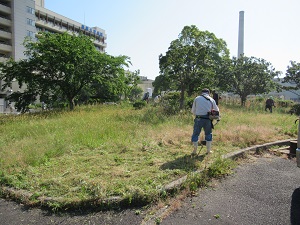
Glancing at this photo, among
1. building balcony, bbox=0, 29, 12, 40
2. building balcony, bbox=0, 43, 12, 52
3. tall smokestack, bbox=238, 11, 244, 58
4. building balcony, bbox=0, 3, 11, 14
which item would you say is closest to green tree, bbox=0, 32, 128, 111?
building balcony, bbox=0, 43, 12, 52

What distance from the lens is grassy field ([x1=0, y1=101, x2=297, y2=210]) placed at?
11.7 ft

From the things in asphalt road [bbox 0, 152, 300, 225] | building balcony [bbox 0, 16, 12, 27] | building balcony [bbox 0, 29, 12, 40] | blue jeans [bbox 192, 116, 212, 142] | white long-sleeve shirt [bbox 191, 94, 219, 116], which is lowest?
asphalt road [bbox 0, 152, 300, 225]

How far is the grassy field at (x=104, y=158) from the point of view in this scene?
140 inches

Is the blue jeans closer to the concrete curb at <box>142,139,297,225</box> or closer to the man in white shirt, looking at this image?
the man in white shirt

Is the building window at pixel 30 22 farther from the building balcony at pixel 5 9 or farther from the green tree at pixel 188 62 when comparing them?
the green tree at pixel 188 62

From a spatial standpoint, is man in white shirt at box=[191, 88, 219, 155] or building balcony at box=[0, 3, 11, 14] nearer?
man in white shirt at box=[191, 88, 219, 155]

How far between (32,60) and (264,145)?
42.4ft

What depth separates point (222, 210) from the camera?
10.5ft

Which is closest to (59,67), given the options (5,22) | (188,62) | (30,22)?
(188,62)

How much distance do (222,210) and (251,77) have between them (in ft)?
63.1

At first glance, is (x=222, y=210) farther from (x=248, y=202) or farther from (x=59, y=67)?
(x=59, y=67)

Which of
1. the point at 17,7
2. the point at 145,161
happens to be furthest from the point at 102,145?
the point at 17,7

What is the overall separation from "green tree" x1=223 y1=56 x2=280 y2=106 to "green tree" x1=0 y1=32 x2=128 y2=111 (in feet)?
34.7

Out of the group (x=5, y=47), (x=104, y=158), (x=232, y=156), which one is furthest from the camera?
(x=5, y=47)
